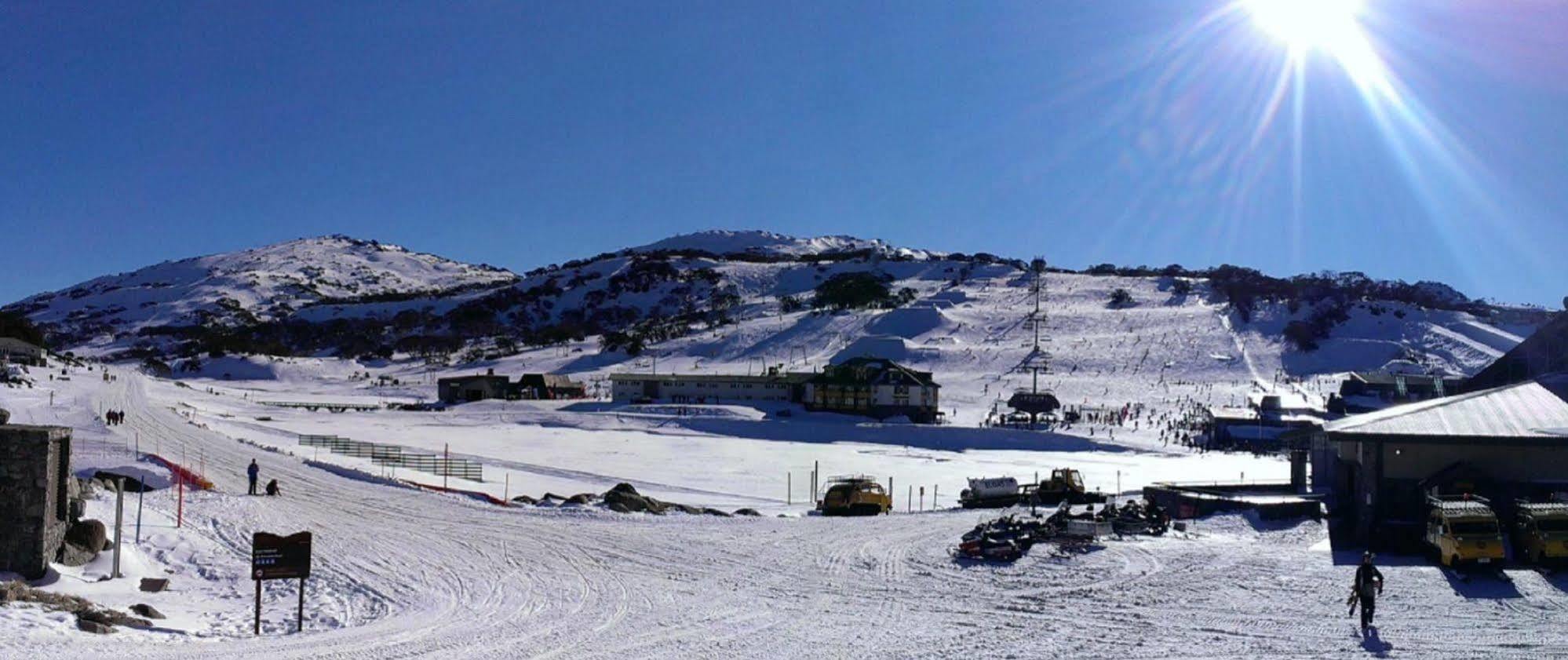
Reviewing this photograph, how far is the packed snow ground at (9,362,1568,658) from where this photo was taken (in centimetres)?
1337

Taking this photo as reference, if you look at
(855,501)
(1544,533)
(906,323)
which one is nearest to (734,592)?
(855,501)

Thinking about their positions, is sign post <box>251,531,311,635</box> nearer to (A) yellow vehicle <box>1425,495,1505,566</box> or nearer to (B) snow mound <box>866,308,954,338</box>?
(A) yellow vehicle <box>1425,495,1505,566</box>

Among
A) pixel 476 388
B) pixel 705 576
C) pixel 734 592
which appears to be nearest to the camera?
pixel 734 592

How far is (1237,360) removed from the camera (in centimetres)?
9669

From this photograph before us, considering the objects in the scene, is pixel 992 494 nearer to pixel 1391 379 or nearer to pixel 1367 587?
pixel 1367 587

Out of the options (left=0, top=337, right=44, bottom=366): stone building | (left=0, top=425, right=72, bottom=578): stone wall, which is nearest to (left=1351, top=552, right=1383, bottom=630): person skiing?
(left=0, top=425, right=72, bottom=578): stone wall

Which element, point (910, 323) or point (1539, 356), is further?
point (910, 323)

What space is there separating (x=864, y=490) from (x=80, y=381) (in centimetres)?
7064

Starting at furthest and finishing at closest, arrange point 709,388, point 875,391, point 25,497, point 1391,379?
point 709,388 → point 875,391 → point 1391,379 → point 25,497

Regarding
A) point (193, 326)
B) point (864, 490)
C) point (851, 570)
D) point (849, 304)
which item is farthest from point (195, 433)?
point (193, 326)

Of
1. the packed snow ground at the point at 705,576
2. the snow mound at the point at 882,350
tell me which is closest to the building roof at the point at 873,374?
the packed snow ground at the point at 705,576

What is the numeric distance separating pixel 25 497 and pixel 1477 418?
2659 centimetres

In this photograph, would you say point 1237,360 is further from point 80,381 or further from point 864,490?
point 80,381

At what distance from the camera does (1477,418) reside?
2292 cm
